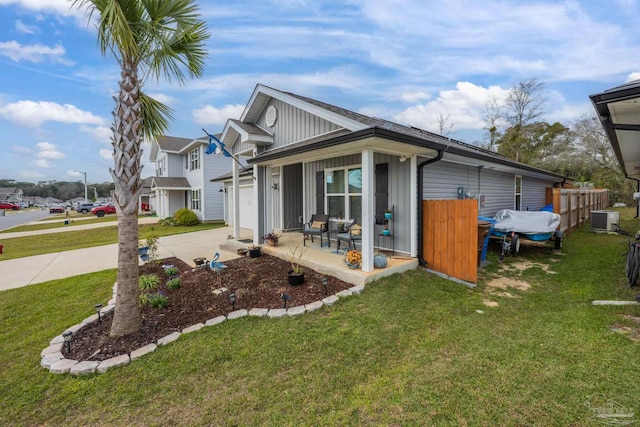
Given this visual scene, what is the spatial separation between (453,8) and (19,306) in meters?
11.9

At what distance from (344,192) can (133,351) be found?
5458mm

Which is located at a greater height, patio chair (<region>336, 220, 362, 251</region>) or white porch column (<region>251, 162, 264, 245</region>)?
white porch column (<region>251, 162, 264, 245</region>)

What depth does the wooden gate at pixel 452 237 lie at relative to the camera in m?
5.18

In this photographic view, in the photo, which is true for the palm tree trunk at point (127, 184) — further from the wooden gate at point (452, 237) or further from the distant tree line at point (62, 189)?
the distant tree line at point (62, 189)

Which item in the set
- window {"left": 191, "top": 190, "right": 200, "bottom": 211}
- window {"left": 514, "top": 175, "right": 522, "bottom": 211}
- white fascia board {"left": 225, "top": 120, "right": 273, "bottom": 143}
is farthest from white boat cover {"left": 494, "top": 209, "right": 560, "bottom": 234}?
window {"left": 191, "top": 190, "right": 200, "bottom": 211}

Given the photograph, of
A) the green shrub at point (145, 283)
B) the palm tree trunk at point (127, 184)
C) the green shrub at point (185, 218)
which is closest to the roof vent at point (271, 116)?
the palm tree trunk at point (127, 184)

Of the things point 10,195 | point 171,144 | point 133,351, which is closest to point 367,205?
point 133,351

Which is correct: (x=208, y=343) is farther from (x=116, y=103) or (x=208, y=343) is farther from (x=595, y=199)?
(x=595, y=199)

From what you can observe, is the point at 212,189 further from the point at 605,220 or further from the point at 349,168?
the point at 605,220

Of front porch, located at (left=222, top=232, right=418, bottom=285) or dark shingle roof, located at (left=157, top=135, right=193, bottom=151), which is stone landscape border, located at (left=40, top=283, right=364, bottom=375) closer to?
front porch, located at (left=222, top=232, right=418, bottom=285)

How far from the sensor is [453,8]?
761 centimetres

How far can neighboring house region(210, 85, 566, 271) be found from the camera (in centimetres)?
520

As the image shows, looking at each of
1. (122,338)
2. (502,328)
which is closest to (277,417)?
(122,338)

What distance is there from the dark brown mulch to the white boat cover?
5480 mm
